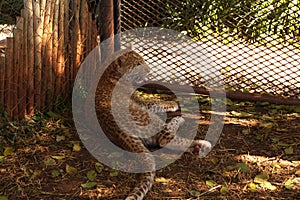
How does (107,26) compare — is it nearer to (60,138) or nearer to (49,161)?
(60,138)

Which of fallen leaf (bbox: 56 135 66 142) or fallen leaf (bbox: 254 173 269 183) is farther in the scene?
fallen leaf (bbox: 56 135 66 142)

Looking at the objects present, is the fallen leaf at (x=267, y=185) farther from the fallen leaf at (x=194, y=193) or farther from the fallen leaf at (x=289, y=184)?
the fallen leaf at (x=194, y=193)

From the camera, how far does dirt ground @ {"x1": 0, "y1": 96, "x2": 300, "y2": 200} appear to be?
176 inches

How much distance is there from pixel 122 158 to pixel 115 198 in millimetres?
674

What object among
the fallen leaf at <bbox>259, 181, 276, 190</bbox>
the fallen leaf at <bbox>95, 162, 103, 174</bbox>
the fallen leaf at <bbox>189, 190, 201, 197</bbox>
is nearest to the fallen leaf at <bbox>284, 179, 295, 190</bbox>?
the fallen leaf at <bbox>259, 181, 276, 190</bbox>

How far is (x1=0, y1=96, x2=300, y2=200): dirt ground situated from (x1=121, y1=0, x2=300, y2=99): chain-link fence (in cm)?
115

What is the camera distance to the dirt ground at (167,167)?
4.47 m

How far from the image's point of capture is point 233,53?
8273 mm

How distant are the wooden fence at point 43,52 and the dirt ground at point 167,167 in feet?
Answer: 0.83

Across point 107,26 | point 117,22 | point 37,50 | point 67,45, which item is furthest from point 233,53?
point 37,50

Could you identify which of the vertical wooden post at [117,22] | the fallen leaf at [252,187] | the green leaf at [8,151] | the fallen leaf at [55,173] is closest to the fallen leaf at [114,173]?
the fallen leaf at [55,173]

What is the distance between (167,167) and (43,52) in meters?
1.91

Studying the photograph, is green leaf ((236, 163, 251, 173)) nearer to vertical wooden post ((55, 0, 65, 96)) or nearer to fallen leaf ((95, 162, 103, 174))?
fallen leaf ((95, 162, 103, 174))

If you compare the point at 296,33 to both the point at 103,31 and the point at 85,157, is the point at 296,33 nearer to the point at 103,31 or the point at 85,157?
the point at 103,31
